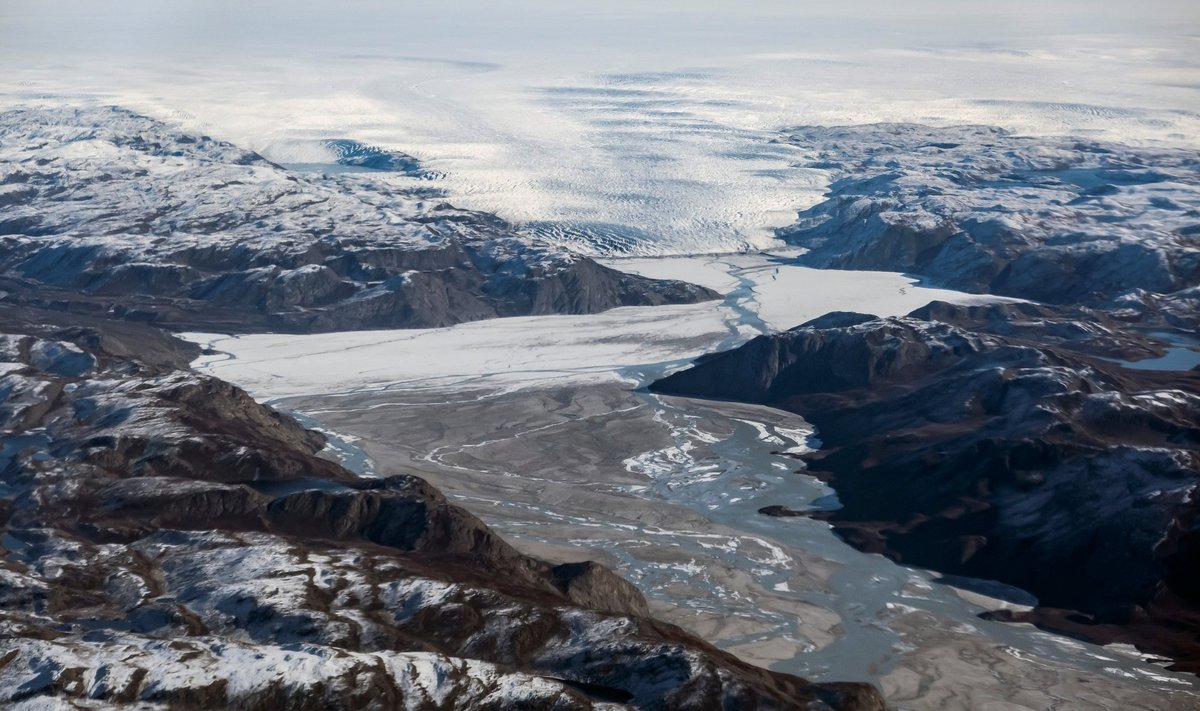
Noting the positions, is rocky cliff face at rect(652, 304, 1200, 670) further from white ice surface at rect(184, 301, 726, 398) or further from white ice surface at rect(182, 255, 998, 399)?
white ice surface at rect(182, 255, 998, 399)

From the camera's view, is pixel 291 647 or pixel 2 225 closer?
pixel 291 647

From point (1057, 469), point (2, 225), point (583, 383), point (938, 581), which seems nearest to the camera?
point (938, 581)

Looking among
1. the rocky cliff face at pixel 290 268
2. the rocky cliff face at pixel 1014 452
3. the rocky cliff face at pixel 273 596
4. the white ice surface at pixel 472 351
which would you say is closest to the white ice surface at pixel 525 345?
the white ice surface at pixel 472 351

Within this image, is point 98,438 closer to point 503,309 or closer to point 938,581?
point 938,581

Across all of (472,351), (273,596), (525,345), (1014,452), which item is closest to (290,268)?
(472,351)

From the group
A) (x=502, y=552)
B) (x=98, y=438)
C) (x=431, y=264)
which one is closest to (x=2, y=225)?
(x=431, y=264)

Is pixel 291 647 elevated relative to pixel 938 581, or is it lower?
elevated

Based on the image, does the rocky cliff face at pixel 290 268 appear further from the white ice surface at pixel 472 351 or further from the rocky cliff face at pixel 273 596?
the rocky cliff face at pixel 273 596

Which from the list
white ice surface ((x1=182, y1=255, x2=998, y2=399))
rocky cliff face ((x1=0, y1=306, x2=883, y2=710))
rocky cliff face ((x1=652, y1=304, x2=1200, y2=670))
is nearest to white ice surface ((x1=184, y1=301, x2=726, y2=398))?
white ice surface ((x1=182, y1=255, x2=998, y2=399))

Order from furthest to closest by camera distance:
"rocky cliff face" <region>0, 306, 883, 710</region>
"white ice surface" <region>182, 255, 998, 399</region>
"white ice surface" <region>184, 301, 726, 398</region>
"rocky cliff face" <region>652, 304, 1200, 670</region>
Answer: "white ice surface" <region>182, 255, 998, 399</region> → "white ice surface" <region>184, 301, 726, 398</region> → "rocky cliff face" <region>652, 304, 1200, 670</region> → "rocky cliff face" <region>0, 306, 883, 710</region>
